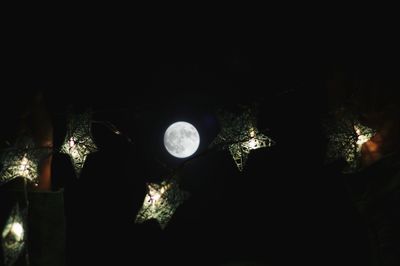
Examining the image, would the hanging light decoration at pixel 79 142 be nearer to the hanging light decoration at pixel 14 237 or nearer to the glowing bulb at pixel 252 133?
the hanging light decoration at pixel 14 237

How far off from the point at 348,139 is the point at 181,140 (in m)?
2.09

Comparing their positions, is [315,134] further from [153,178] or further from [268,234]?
[153,178]

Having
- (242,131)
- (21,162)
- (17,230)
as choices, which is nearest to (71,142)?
(21,162)

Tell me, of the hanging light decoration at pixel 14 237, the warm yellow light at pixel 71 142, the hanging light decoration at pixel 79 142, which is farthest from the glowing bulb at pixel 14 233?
the warm yellow light at pixel 71 142

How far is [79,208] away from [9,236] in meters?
1.93

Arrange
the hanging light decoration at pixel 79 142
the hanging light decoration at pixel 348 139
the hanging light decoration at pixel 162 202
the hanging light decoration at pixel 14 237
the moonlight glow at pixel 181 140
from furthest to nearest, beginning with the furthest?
the moonlight glow at pixel 181 140 < the hanging light decoration at pixel 14 237 < the hanging light decoration at pixel 79 142 < the hanging light decoration at pixel 162 202 < the hanging light decoration at pixel 348 139

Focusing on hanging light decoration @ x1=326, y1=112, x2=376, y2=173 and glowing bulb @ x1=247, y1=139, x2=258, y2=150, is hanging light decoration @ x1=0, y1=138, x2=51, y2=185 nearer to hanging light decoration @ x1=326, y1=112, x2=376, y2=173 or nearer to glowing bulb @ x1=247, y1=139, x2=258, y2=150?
glowing bulb @ x1=247, y1=139, x2=258, y2=150

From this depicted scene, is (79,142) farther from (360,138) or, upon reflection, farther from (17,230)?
(360,138)

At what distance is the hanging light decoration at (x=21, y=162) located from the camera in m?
3.38

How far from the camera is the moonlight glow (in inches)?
168

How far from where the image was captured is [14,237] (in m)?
3.59

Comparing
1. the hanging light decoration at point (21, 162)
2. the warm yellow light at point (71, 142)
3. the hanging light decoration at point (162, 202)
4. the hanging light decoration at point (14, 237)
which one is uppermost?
the warm yellow light at point (71, 142)

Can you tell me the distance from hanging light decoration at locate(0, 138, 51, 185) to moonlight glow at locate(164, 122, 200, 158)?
158cm

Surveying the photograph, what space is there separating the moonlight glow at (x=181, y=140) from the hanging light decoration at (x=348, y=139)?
1805mm
